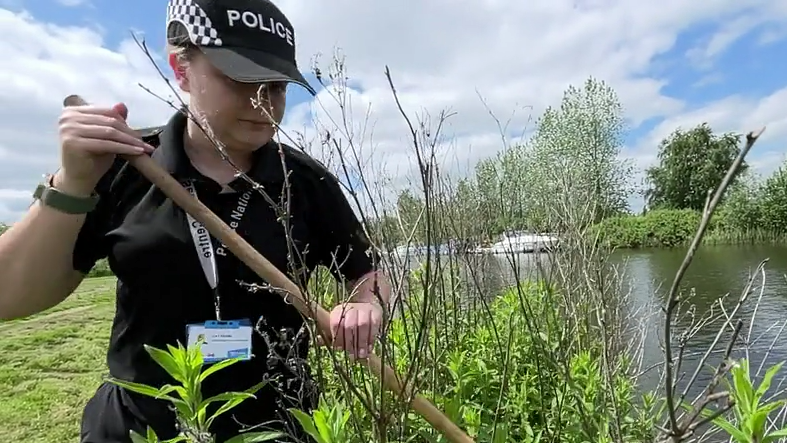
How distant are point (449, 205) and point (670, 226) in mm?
34931

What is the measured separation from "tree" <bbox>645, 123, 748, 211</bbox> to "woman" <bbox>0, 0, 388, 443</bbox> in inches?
2105

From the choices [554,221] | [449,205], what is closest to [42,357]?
[449,205]

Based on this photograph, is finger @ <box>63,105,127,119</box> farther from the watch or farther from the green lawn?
the green lawn

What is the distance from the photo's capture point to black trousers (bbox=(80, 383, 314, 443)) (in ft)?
5.21

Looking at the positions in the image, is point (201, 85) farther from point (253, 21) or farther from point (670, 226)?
point (670, 226)

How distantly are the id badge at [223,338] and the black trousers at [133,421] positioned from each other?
160mm

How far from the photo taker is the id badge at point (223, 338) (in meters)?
1.57

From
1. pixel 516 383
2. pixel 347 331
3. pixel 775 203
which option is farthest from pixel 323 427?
pixel 775 203

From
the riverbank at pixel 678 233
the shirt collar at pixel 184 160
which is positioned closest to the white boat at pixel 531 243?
the shirt collar at pixel 184 160

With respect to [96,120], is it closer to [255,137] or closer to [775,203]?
[255,137]

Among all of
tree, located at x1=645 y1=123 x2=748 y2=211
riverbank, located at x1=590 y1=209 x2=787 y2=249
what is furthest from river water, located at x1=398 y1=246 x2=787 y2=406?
tree, located at x1=645 y1=123 x2=748 y2=211

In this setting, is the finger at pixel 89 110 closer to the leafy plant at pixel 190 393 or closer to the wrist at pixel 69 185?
the wrist at pixel 69 185

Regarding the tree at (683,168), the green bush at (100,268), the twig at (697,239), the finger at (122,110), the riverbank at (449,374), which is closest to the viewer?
the twig at (697,239)

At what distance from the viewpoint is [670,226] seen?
119 feet
